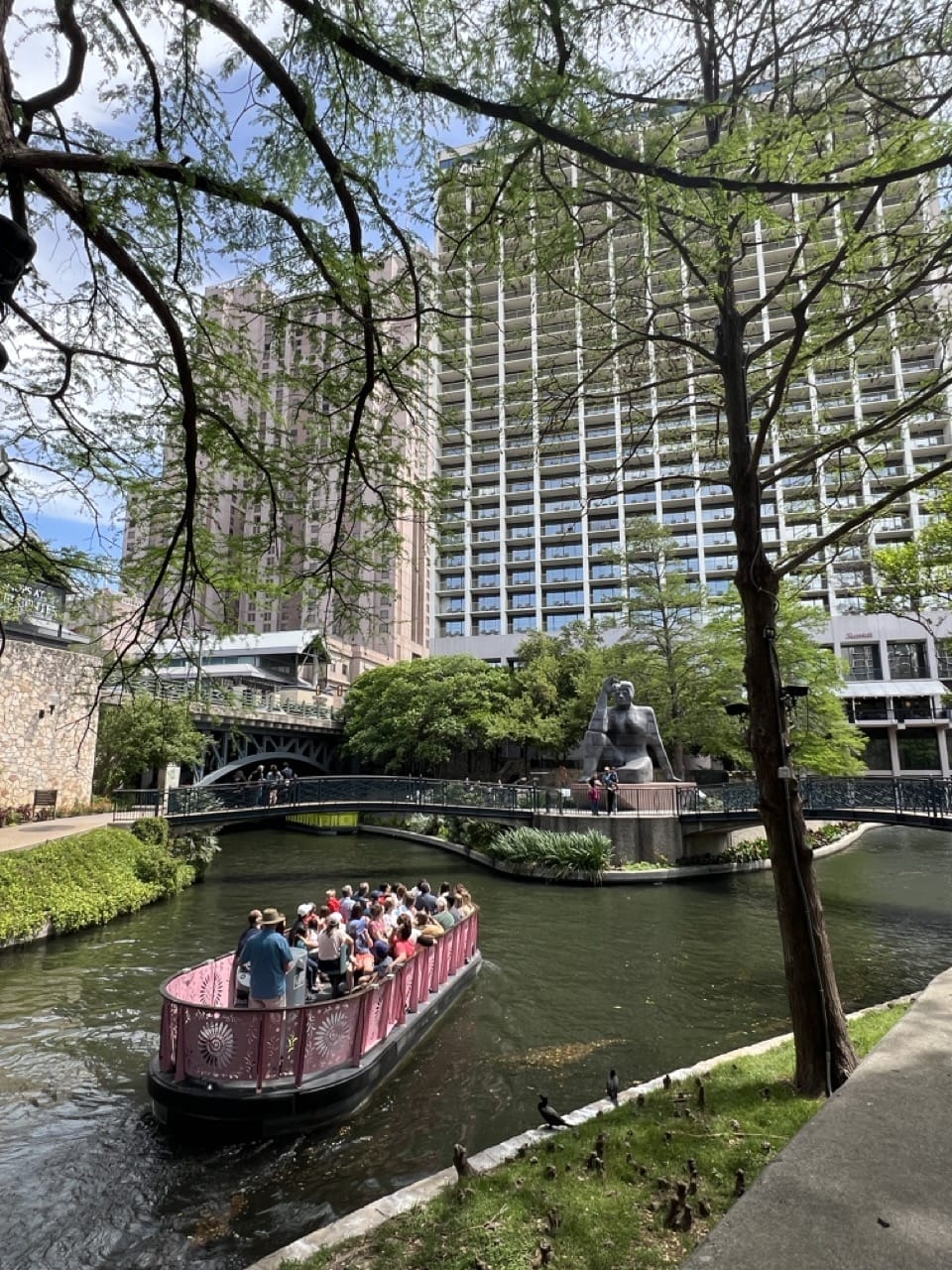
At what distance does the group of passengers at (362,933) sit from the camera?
9.48 m

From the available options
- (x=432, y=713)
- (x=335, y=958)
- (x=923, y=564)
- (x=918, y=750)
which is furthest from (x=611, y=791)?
(x=918, y=750)

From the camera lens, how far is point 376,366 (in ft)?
18.7

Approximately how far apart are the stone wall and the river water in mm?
6405

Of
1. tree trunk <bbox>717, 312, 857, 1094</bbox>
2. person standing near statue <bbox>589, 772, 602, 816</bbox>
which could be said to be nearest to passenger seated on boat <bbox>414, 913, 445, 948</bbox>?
tree trunk <bbox>717, 312, 857, 1094</bbox>

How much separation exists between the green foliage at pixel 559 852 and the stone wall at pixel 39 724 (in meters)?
14.4

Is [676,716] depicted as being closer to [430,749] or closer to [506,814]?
[506,814]

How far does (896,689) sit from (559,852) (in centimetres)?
4902

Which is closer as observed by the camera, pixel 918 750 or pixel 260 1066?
pixel 260 1066

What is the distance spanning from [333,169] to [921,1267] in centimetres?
559

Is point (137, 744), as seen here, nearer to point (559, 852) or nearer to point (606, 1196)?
point (559, 852)

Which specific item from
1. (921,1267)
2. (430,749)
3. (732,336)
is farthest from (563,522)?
(921,1267)

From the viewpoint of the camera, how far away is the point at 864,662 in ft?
199

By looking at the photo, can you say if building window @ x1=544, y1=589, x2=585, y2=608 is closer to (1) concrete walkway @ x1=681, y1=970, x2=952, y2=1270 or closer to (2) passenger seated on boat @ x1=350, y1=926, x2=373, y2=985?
(2) passenger seated on boat @ x1=350, y1=926, x2=373, y2=985

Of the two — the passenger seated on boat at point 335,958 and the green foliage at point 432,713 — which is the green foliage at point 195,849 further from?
the green foliage at point 432,713
